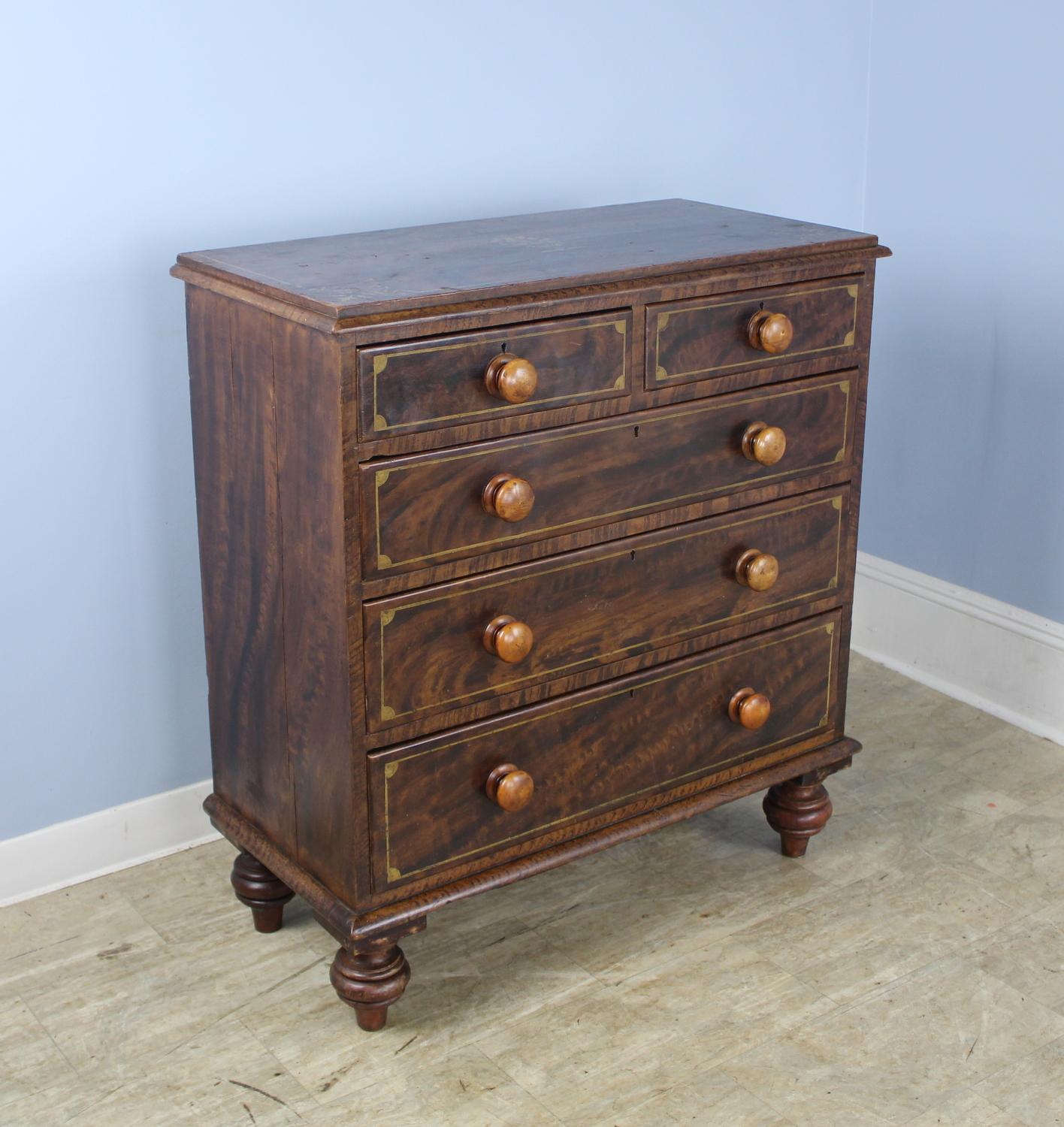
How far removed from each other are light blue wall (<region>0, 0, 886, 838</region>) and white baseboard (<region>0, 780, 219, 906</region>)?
3 centimetres

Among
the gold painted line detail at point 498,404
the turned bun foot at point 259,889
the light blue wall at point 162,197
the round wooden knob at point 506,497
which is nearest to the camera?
the gold painted line detail at point 498,404

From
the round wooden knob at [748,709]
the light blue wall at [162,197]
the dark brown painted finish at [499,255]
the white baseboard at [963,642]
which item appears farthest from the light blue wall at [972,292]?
the round wooden knob at [748,709]

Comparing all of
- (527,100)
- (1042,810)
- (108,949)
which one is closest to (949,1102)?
(1042,810)

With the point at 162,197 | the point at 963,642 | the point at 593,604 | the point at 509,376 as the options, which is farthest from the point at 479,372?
the point at 963,642

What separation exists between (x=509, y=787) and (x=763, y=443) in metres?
0.58

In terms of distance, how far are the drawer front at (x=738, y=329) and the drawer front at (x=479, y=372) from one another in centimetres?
7

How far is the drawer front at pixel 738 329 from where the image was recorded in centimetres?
194

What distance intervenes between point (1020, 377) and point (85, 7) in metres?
1.73

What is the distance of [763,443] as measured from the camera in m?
2.05

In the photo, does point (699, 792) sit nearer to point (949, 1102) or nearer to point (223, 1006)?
point (949, 1102)

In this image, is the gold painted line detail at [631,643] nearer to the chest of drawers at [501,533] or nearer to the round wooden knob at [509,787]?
the chest of drawers at [501,533]

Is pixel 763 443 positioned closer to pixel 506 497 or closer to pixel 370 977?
pixel 506 497

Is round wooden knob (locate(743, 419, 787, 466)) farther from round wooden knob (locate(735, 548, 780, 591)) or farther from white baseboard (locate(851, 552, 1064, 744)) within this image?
white baseboard (locate(851, 552, 1064, 744))

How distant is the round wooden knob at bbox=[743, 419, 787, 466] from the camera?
6.75 feet
